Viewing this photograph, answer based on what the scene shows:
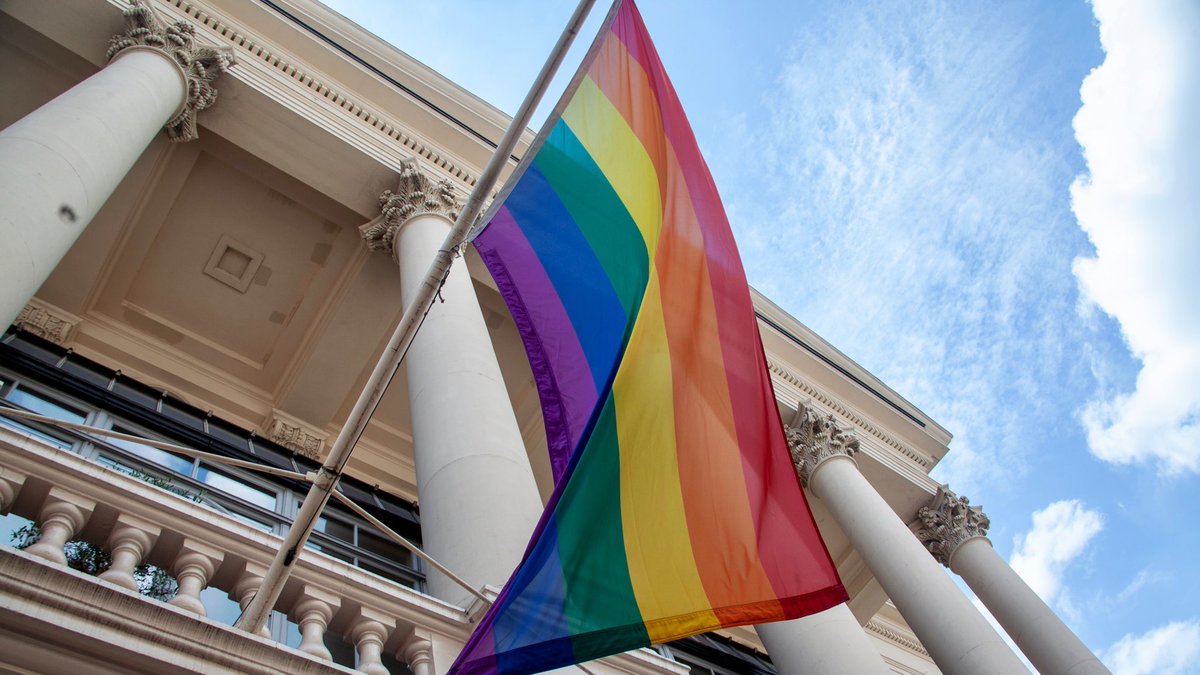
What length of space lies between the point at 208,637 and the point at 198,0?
13783 mm

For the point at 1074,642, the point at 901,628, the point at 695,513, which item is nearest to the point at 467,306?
the point at 695,513

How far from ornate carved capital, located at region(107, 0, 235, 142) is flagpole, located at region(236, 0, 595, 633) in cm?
917

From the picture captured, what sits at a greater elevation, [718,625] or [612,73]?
[612,73]

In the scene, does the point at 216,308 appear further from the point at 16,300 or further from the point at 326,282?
the point at 16,300

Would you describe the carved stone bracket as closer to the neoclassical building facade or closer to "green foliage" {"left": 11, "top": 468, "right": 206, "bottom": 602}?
the neoclassical building facade

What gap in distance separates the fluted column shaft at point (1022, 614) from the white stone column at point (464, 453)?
10457mm

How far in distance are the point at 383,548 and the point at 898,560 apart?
8313 mm

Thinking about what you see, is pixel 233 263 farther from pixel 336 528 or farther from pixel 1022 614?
pixel 1022 614

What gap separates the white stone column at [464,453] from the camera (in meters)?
8.11

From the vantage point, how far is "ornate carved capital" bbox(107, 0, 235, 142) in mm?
13812

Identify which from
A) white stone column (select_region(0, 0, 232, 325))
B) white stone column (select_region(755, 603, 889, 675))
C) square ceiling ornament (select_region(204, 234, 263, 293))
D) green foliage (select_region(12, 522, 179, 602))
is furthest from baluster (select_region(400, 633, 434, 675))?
square ceiling ornament (select_region(204, 234, 263, 293))

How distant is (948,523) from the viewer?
20.8 meters

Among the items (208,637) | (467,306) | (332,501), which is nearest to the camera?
(208,637)

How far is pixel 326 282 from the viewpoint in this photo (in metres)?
18.5
